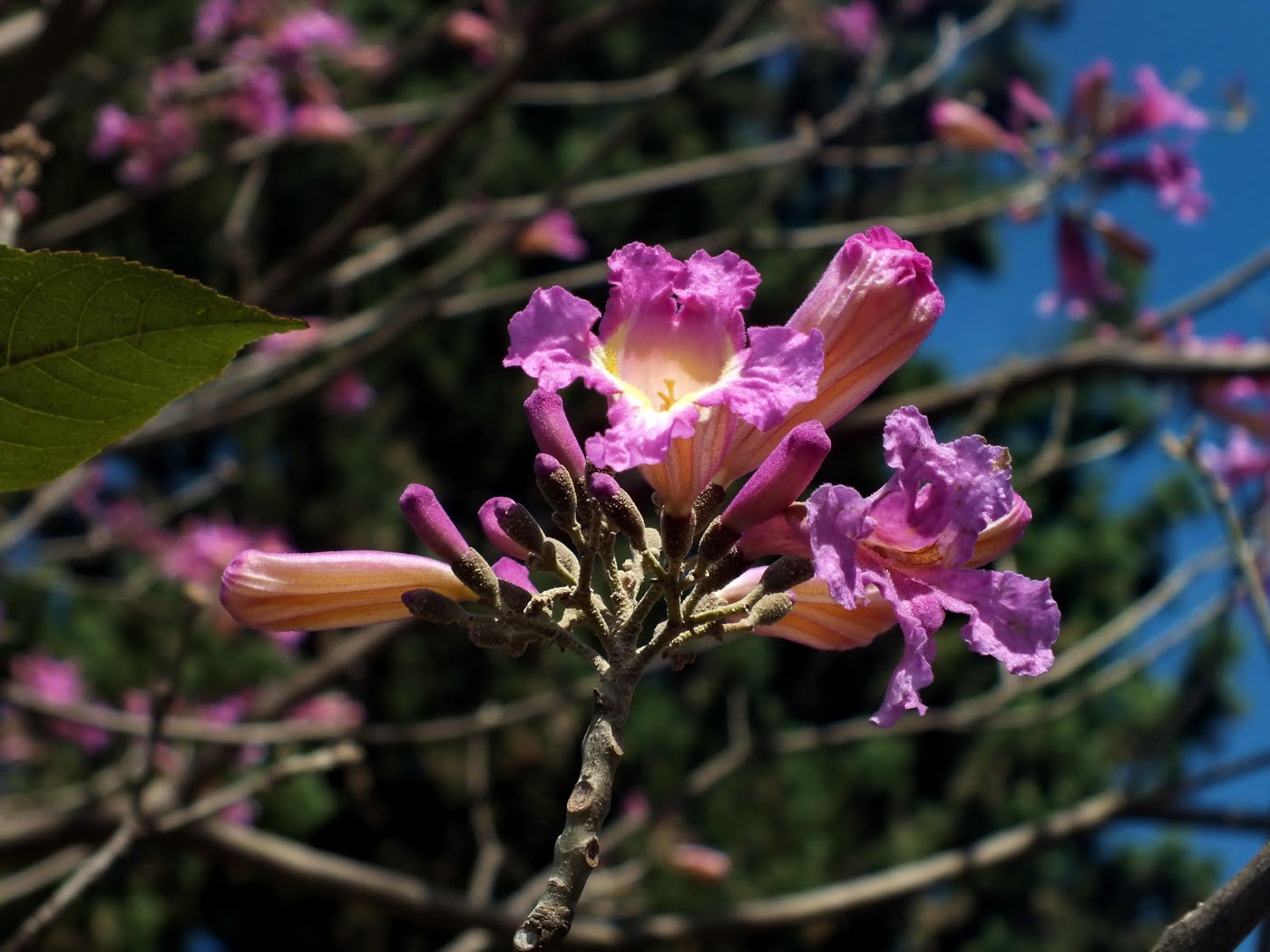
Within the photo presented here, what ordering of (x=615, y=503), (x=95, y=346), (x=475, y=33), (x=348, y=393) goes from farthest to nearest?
(x=348, y=393) < (x=475, y=33) < (x=615, y=503) < (x=95, y=346)

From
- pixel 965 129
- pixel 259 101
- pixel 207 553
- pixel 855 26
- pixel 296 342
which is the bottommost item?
pixel 207 553

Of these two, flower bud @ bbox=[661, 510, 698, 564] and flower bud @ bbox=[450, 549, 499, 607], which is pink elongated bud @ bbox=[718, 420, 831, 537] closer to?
flower bud @ bbox=[661, 510, 698, 564]

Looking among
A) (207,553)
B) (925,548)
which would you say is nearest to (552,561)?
(925,548)

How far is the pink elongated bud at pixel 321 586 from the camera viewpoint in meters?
1.12

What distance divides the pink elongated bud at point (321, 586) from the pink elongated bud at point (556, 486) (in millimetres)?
150

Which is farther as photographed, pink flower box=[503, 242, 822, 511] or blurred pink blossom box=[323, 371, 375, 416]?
blurred pink blossom box=[323, 371, 375, 416]

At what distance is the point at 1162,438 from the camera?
2.01 m

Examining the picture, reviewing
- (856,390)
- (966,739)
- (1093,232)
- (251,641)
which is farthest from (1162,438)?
(966,739)

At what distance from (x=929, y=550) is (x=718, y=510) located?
0.61ft

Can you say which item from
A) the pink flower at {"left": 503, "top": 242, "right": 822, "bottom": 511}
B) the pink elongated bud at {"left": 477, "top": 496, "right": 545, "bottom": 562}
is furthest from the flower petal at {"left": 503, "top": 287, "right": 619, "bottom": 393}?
the pink elongated bud at {"left": 477, "top": 496, "right": 545, "bottom": 562}

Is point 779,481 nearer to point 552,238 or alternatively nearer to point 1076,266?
point 1076,266

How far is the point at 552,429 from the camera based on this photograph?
108 cm

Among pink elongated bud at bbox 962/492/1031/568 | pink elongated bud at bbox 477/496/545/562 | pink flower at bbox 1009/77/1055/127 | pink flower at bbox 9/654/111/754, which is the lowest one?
pink elongated bud at bbox 477/496/545/562

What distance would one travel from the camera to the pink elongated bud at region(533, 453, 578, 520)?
40.2 inches
